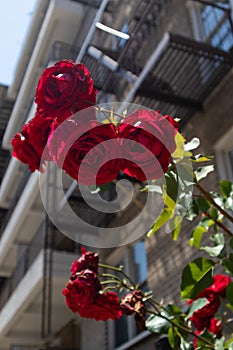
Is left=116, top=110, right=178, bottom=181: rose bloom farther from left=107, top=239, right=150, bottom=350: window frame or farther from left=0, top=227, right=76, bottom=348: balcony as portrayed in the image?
left=0, top=227, right=76, bottom=348: balcony

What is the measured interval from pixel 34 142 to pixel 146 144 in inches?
18.6

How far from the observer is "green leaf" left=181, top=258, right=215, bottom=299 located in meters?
2.29

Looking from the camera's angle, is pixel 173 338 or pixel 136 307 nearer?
pixel 136 307

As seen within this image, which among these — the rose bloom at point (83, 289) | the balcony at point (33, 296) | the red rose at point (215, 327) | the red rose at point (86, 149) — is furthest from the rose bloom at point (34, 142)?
the balcony at point (33, 296)

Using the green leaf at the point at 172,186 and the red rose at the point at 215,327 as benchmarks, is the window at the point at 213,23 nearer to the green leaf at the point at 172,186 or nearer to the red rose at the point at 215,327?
the red rose at the point at 215,327

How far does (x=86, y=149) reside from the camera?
1.63m

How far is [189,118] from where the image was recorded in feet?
23.4

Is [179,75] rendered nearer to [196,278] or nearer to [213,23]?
[213,23]

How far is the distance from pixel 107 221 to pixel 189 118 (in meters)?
Result: 3.32

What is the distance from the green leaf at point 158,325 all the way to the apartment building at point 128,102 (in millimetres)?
304

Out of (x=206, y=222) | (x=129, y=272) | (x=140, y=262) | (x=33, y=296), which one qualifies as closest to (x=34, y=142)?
(x=206, y=222)

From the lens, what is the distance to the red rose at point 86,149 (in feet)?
5.38

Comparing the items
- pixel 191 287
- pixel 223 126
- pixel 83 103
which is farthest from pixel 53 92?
pixel 223 126

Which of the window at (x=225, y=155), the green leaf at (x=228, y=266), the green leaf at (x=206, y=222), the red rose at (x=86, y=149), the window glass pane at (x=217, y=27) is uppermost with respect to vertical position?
the window glass pane at (x=217, y=27)
